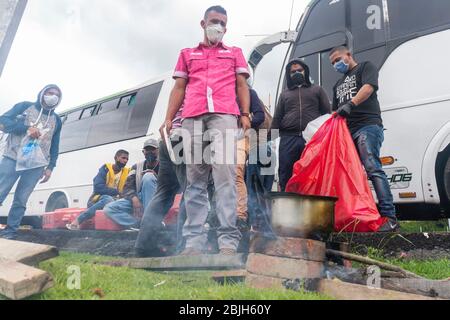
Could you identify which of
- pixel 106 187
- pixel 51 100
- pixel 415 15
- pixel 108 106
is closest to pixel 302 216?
pixel 415 15

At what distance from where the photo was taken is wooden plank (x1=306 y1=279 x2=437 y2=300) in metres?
1.83

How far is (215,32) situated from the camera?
3.04 metres

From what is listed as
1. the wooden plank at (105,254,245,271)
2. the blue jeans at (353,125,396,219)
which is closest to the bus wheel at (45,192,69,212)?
the wooden plank at (105,254,245,271)

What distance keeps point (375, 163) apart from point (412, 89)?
989 millimetres

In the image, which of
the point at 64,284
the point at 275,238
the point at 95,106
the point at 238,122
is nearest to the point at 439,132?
the point at 238,122

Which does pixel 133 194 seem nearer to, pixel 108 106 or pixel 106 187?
pixel 106 187

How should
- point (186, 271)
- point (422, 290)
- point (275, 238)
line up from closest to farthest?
point (422, 290) < point (275, 238) < point (186, 271)

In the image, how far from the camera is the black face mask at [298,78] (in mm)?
4016

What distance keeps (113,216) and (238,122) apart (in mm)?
2616

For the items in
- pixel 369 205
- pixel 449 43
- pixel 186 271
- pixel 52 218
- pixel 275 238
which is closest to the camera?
pixel 275 238

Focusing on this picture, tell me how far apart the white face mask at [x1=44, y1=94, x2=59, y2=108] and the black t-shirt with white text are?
302 centimetres

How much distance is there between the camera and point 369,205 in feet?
9.99

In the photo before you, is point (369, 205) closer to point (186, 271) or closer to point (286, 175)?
point (286, 175)

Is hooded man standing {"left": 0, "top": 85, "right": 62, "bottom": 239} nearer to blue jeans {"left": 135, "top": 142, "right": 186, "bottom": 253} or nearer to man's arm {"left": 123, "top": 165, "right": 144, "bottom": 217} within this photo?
man's arm {"left": 123, "top": 165, "right": 144, "bottom": 217}
